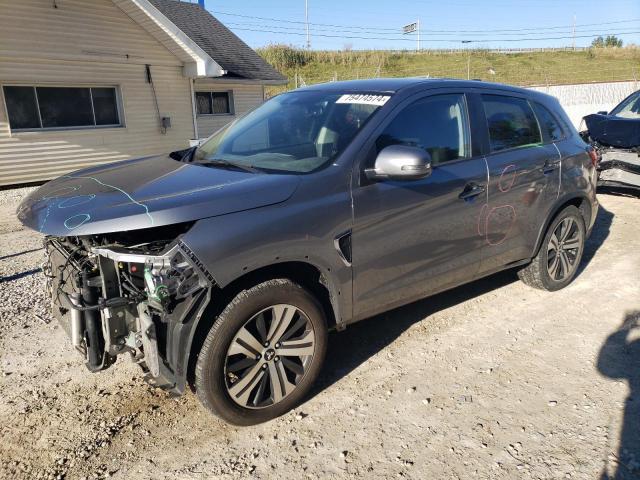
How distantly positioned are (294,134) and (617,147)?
7.08m

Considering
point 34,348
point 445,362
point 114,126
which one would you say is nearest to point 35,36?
point 114,126

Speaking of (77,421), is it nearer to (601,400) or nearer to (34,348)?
(34,348)

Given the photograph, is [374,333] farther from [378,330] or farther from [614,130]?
[614,130]

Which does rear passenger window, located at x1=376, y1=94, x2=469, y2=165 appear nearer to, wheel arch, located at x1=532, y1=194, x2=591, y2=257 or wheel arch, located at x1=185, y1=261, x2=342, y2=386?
wheel arch, located at x1=185, y1=261, x2=342, y2=386

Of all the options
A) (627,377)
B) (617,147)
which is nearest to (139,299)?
(627,377)

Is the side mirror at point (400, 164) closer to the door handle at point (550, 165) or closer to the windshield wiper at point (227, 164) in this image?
the windshield wiper at point (227, 164)

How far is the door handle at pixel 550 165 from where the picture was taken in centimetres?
431

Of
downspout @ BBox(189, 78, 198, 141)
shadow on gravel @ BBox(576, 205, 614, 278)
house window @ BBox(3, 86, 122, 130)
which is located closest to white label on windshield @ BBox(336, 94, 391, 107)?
shadow on gravel @ BBox(576, 205, 614, 278)

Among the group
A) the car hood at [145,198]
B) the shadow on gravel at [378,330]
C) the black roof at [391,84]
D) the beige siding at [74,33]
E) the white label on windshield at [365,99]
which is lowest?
the shadow on gravel at [378,330]

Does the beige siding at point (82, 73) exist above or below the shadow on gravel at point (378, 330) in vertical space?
above

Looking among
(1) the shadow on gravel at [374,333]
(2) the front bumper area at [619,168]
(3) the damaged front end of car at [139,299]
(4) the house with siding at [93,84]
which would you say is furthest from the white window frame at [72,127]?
(2) the front bumper area at [619,168]

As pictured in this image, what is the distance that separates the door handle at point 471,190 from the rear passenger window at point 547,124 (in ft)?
3.90

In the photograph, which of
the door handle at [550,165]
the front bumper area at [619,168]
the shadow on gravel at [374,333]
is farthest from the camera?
the front bumper area at [619,168]

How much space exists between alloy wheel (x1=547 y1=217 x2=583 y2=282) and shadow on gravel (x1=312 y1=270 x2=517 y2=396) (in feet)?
1.63
